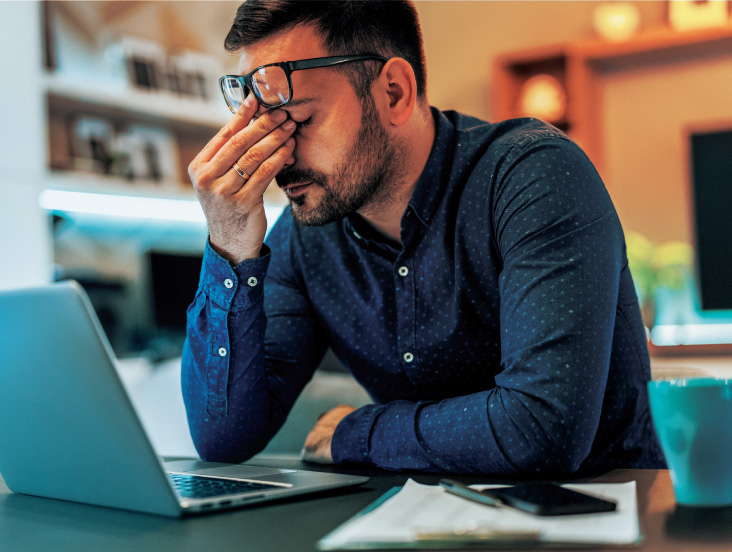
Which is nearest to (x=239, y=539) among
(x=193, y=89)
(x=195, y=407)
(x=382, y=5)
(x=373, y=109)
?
(x=195, y=407)

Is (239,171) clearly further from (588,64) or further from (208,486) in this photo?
(588,64)

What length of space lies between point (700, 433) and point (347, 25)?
83 cm

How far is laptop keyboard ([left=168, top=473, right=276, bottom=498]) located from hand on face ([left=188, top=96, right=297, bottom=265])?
1.35 ft

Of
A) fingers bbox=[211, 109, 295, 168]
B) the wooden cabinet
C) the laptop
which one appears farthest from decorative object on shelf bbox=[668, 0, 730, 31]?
the laptop

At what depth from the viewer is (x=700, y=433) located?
0.60 metres

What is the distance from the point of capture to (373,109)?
1212mm

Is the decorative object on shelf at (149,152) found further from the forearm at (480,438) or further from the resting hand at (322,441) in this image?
the forearm at (480,438)

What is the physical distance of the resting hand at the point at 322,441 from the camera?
38.4 inches

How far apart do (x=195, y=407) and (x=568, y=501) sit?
0.71 m

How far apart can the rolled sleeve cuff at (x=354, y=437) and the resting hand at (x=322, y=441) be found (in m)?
0.02

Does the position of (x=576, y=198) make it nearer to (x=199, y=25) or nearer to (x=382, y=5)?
(x=382, y=5)

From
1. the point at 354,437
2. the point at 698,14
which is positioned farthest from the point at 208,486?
the point at 698,14

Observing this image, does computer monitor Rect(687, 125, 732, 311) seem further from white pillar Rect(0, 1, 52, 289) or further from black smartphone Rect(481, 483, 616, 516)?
black smartphone Rect(481, 483, 616, 516)

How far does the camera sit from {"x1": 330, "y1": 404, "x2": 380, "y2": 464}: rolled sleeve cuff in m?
0.93
